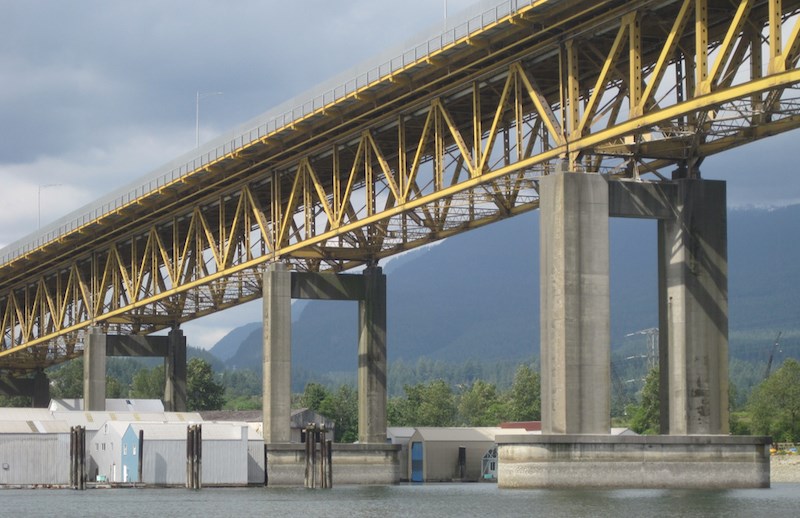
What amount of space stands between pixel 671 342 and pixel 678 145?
8953 mm

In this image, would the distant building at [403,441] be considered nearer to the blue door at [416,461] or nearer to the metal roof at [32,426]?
the blue door at [416,461]

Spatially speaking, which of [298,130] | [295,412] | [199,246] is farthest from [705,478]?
[295,412]

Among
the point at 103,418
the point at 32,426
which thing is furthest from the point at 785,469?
the point at 32,426

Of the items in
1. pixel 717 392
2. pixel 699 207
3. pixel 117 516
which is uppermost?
pixel 699 207

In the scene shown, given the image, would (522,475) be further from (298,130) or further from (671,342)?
(298,130)

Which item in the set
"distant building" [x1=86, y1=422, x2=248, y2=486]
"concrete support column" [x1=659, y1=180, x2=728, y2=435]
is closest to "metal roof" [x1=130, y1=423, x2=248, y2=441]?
"distant building" [x1=86, y1=422, x2=248, y2=486]

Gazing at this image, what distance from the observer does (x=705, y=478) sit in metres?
63.5

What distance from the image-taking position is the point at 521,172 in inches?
3000

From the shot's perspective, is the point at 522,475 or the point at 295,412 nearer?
the point at 522,475

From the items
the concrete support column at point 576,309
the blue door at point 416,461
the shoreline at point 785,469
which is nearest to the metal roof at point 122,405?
the blue door at point 416,461

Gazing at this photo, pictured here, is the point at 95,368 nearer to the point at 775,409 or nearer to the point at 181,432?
the point at 181,432

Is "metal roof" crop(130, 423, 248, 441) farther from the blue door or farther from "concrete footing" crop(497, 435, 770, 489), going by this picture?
"concrete footing" crop(497, 435, 770, 489)

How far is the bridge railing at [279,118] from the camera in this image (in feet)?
236

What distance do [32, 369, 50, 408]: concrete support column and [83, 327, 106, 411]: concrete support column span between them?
4468cm
